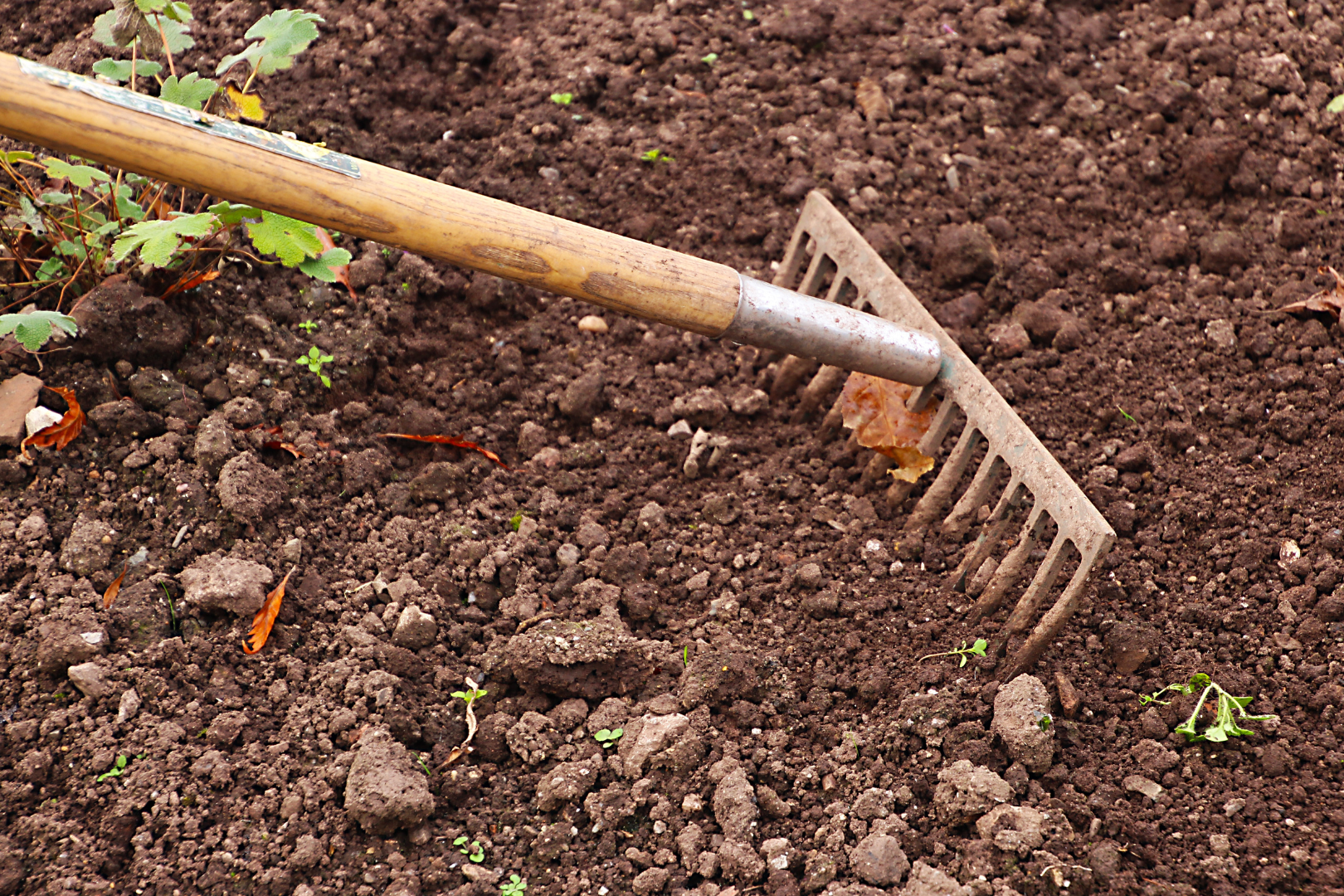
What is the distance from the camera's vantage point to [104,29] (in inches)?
97.0

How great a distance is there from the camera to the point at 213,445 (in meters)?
2.45

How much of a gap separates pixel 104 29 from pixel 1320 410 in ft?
11.4

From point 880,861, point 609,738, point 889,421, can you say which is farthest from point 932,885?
point 889,421

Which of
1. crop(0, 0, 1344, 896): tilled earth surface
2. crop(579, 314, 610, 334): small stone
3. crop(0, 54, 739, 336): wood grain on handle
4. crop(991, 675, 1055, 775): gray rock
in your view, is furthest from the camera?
crop(579, 314, 610, 334): small stone

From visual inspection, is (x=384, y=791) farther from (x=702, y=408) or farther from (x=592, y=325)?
(x=592, y=325)

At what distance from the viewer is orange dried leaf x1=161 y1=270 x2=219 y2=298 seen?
2.63 m

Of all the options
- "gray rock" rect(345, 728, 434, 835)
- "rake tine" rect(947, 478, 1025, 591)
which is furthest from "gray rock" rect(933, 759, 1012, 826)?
"gray rock" rect(345, 728, 434, 835)

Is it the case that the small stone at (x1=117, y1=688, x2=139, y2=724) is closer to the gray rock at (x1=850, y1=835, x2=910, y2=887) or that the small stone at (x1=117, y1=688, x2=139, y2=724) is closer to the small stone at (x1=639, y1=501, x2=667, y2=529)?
the small stone at (x1=639, y1=501, x2=667, y2=529)

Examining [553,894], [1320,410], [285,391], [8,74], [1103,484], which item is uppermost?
[8,74]

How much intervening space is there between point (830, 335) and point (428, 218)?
3.52ft

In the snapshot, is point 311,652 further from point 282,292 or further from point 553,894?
point 282,292

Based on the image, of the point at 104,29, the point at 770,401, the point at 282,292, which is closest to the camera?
the point at 104,29

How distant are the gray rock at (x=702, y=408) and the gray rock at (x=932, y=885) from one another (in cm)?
144

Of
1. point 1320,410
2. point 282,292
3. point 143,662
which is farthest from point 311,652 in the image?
point 1320,410
